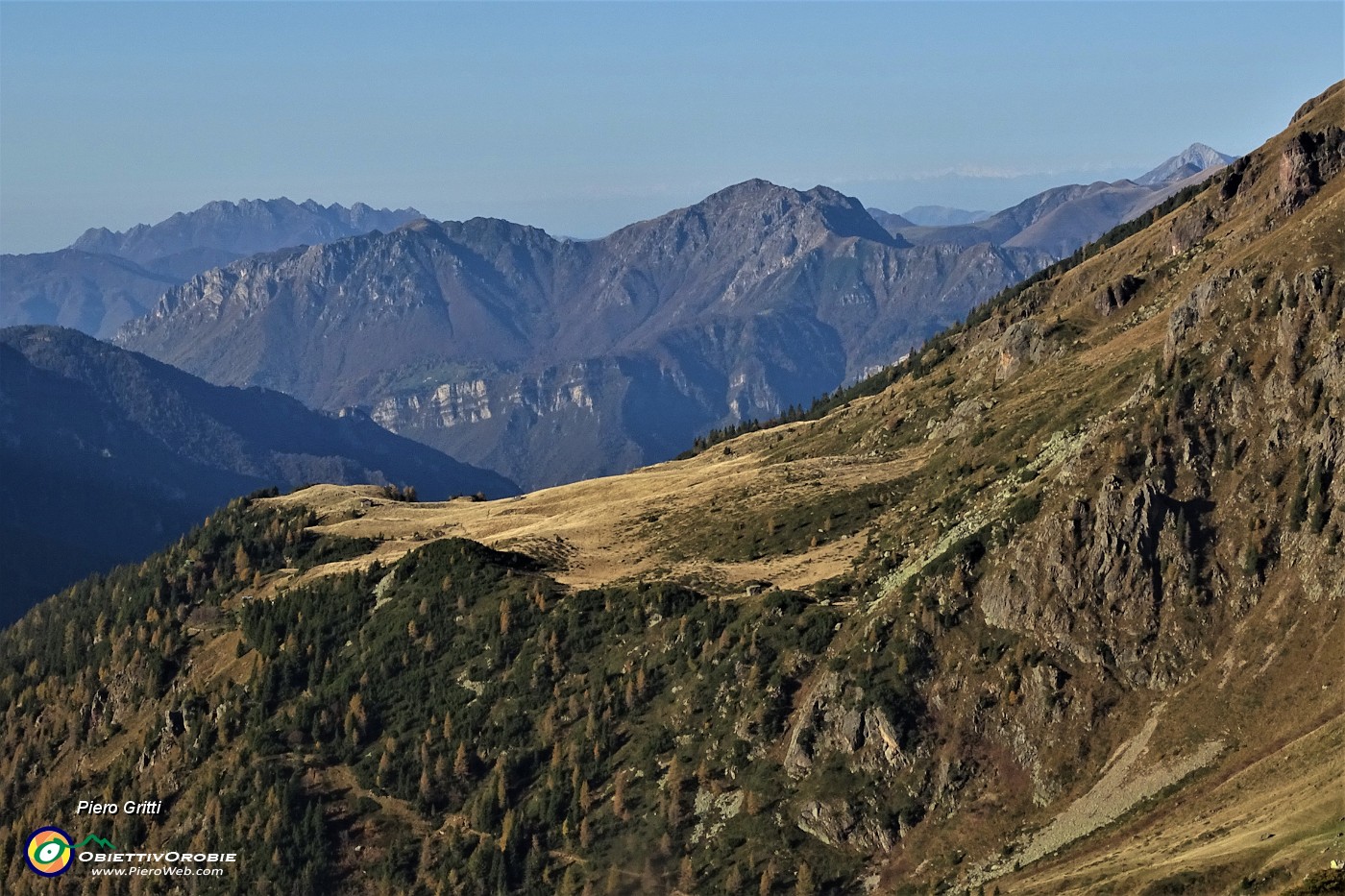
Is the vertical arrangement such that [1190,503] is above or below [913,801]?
above

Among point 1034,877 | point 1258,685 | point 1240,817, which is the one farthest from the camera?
point 1258,685

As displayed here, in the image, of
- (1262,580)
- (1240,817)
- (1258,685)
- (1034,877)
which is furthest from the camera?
(1262,580)

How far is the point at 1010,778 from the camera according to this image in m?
187

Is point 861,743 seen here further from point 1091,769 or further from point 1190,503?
point 1190,503

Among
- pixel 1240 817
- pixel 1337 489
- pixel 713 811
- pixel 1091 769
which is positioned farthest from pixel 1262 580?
pixel 713 811

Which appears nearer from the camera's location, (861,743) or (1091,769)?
(1091,769)

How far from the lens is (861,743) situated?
646 ft

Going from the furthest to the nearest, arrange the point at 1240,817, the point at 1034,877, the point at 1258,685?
the point at 1258,685 → the point at 1034,877 → the point at 1240,817

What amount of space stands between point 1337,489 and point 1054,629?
37.6 meters

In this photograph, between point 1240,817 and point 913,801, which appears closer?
point 1240,817

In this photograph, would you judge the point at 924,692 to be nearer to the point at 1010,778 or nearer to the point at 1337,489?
the point at 1010,778

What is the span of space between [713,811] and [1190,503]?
7251cm

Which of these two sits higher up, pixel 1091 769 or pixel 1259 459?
pixel 1259 459

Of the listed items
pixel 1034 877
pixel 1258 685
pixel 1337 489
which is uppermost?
pixel 1337 489
